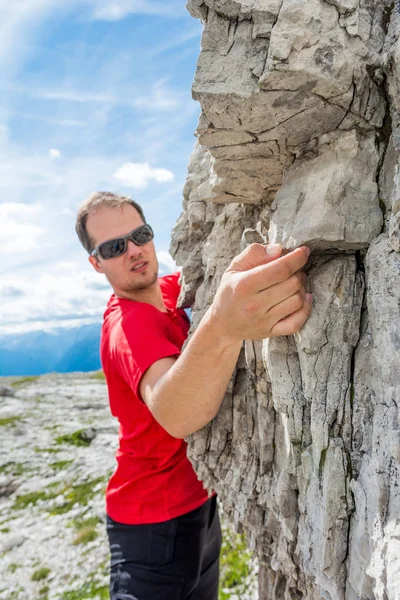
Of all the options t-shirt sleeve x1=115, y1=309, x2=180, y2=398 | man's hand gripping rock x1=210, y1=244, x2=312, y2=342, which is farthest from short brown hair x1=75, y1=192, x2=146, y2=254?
man's hand gripping rock x1=210, y1=244, x2=312, y2=342

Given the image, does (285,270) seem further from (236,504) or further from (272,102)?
(236,504)

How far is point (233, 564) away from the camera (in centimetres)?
1345

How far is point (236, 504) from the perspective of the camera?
6.68m

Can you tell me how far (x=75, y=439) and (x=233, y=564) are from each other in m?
21.3

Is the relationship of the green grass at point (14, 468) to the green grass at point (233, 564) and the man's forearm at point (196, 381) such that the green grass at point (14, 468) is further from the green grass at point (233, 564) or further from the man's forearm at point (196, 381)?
the man's forearm at point (196, 381)

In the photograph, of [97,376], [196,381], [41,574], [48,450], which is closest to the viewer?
[196,381]

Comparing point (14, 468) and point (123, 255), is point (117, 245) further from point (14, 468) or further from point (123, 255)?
point (14, 468)

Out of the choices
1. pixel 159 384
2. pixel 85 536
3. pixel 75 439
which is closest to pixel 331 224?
pixel 159 384

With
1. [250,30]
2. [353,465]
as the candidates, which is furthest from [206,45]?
[353,465]

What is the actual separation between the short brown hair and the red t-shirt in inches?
60.2

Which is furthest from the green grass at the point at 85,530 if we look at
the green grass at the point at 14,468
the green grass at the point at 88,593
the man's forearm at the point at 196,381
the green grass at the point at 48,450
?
the man's forearm at the point at 196,381

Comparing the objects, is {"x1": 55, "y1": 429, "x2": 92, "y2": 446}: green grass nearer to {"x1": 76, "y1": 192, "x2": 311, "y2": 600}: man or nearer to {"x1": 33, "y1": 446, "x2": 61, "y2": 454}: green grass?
{"x1": 33, "y1": 446, "x2": 61, "y2": 454}: green grass

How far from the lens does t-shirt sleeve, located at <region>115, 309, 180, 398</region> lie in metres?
5.90

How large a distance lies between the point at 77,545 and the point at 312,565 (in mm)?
15678
